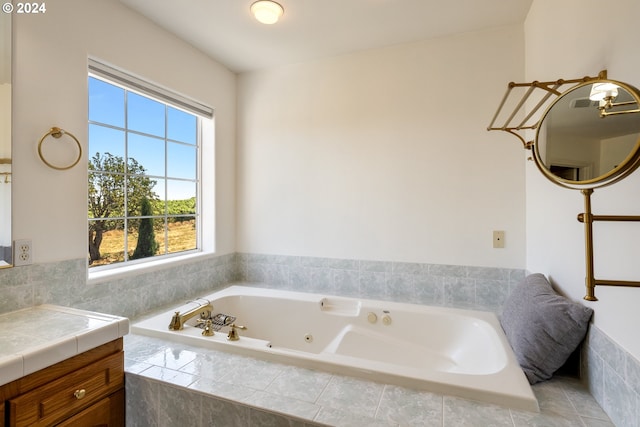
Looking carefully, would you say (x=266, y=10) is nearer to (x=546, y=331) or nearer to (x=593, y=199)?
(x=593, y=199)

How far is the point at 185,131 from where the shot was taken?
2.58 metres

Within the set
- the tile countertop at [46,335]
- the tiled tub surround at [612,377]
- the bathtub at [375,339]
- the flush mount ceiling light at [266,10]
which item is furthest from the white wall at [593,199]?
the tile countertop at [46,335]

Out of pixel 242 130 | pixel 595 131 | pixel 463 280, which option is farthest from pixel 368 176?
pixel 595 131

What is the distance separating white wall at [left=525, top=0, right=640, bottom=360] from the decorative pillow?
72 millimetres

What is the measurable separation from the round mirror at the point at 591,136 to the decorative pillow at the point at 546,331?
1.85 ft

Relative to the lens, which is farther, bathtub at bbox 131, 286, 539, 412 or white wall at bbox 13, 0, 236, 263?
white wall at bbox 13, 0, 236, 263

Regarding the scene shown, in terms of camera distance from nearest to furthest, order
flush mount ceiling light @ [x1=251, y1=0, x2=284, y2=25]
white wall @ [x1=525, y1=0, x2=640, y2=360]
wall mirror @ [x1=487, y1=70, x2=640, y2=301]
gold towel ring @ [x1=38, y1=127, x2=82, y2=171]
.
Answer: wall mirror @ [x1=487, y1=70, x2=640, y2=301]
white wall @ [x1=525, y1=0, x2=640, y2=360]
gold towel ring @ [x1=38, y1=127, x2=82, y2=171]
flush mount ceiling light @ [x1=251, y1=0, x2=284, y2=25]

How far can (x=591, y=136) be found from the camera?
3.01ft

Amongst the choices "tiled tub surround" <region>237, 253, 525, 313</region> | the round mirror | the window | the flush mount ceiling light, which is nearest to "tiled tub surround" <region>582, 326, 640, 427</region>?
the round mirror

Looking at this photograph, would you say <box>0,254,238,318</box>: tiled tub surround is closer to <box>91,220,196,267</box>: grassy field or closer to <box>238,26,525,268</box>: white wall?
<box>91,220,196,267</box>: grassy field

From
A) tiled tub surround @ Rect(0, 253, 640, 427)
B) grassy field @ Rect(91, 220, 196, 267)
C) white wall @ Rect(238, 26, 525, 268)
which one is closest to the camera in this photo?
tiled tub surround @ Rect(0, 253, 640, 427)

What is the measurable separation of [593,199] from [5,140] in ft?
8.14

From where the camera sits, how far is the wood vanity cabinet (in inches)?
38.4

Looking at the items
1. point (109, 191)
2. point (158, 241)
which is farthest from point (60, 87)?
point (158, 241)
